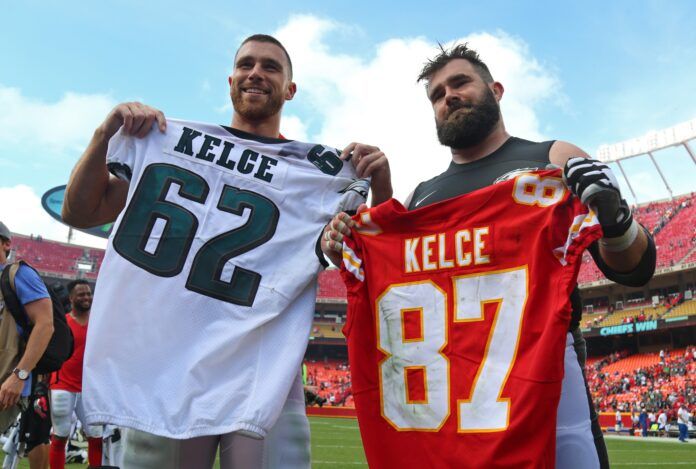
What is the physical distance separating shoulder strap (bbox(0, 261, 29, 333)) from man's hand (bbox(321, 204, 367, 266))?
7.40ft

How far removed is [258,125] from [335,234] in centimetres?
61

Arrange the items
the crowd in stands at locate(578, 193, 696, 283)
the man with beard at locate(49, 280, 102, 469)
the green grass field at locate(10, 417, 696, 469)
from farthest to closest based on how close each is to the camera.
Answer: the crowd in stands at locate(578, 193, 696, 283), the green grass field at locate(10, 417, 696, 469), the man with beard at locate(49, 280, 102, 469)

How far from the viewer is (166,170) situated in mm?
2410

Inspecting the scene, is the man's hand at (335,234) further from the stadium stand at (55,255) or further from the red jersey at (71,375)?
the stadium stand at (55,255)

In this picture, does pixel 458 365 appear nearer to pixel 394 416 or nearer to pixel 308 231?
pixel 394 416

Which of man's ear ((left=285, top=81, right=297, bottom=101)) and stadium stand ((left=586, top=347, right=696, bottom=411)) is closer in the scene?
man's ear ((left=285, top=81, right=297, bottom=101))

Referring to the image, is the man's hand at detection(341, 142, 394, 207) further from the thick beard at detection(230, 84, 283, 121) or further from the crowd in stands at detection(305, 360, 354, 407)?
the crowd in stands at detection(305, 360, 354, 407)

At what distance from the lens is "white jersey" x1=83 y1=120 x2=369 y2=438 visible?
212cm

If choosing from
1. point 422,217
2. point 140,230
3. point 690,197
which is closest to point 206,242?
point 140,230

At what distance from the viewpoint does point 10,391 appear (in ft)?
11.3

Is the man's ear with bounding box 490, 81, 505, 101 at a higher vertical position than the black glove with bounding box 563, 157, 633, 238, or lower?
higher

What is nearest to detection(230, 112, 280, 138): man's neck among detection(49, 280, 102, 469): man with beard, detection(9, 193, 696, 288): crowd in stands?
detection(49, 280, 102, 469): man with beard

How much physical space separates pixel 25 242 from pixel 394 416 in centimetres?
4908

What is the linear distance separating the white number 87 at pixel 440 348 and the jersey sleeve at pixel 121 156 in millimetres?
1171
